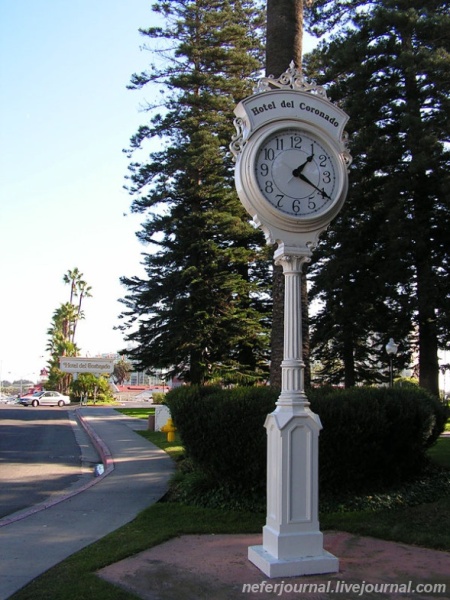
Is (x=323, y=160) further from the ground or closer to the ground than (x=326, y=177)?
further from the ground

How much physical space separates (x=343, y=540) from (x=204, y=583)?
2.11m

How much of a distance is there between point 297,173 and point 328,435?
3.74 metres

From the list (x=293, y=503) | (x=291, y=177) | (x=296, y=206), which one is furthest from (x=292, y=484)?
(x=291, y=177)

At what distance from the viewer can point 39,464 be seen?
14.7m

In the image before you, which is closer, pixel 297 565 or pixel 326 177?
pixel 297 565

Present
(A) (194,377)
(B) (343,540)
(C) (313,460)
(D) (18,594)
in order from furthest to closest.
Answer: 1. (A) (194,377)
2. (B) (343,540)
3. (C) (313,460)
4. (D) (18,594)

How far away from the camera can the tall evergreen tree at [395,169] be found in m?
19.8

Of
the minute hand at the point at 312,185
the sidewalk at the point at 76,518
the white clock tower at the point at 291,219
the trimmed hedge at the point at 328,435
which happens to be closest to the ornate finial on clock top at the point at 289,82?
the white clock tower at the point at 291,219

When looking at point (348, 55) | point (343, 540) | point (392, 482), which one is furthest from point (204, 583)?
point (348, 55)

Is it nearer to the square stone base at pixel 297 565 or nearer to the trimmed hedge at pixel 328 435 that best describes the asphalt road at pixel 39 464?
the trimmed hedge at pixel 328 435

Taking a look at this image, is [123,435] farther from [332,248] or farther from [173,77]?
[173,77]

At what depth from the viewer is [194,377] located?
94.1 feet

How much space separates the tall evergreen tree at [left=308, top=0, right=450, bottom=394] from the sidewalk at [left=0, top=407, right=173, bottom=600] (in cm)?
1082

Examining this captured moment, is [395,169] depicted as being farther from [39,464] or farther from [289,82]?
Answer: [289,82]
